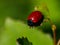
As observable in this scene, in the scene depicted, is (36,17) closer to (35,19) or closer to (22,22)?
(35,19)

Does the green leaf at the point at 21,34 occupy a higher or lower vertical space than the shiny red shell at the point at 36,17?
lower

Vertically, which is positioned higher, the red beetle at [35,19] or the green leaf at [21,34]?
the red beetle at [35,19]

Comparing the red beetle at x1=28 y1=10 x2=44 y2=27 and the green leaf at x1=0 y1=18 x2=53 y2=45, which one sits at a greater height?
the red beetle at x1=28 y1=10 x2=44 y2=27

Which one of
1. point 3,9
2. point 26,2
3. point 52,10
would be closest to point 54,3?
point 52,10

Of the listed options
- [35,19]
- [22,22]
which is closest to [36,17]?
[35,19]

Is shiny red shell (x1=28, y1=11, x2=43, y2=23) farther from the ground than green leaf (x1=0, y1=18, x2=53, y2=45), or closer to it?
farther from the ground

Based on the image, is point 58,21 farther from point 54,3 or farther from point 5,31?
point 5,31
